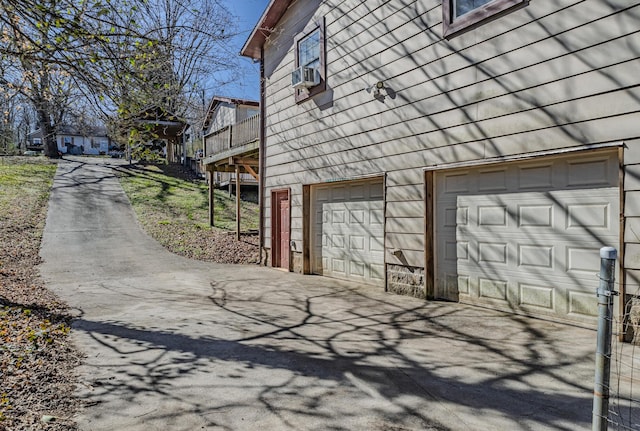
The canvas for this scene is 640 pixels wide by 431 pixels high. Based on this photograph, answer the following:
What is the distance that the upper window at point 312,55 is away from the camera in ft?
26.8

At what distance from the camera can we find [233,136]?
12633 millimetres

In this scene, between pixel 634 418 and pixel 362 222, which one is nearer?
pixel 634 418

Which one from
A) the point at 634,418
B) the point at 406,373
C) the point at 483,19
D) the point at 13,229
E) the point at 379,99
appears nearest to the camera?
the point at 634,418

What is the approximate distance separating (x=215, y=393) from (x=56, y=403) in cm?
108

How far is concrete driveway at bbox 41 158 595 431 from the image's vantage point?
2.64 metres

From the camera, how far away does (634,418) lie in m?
2.51

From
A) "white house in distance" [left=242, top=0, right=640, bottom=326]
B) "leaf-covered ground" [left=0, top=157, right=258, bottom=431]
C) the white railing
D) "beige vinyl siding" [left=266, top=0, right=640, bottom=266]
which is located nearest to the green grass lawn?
"leaf-covered ground" [left=0, top=157, right=258, bottom=431]

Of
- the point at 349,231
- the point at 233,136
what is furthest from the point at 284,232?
the point at 233,136

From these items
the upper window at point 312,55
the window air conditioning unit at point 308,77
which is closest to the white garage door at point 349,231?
the upper window at point 312,55

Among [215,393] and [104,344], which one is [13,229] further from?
[215,393]

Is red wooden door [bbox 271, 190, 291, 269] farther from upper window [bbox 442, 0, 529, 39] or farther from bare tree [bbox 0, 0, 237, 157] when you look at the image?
upper window [bbox 442, 0, 529, 39]

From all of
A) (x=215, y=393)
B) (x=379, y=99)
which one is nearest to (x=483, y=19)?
(x=379, y=99)

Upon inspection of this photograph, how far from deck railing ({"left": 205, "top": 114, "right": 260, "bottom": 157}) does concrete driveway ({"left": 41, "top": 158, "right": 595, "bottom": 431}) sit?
5591 millimetres

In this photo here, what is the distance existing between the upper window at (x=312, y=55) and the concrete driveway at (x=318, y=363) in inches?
162
